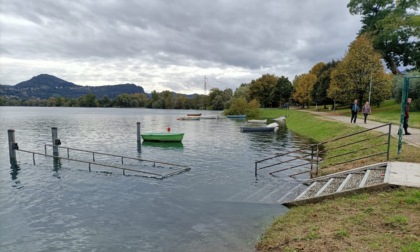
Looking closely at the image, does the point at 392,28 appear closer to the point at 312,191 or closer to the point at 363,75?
the point at 363,75

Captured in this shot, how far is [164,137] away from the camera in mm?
37156

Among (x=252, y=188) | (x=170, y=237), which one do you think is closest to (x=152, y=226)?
(x=170, y=237)

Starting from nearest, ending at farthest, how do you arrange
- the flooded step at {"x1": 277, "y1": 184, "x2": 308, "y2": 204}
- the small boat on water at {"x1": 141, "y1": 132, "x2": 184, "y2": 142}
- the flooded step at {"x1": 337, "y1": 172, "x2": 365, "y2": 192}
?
the flooded step at {"x1": 337, "y1": 172, "x2": 365, "y2": 192} → the flooded step at {"x1": 277, "y1": 184, "x2": 308, "y2": 204} → the small boat on water at {"x1": 141, "y1": 132, "x2": 184, "y2": 142}

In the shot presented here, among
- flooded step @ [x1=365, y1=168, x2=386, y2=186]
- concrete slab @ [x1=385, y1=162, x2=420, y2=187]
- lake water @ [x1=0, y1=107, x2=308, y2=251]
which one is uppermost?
concrete slab @ [x1=385, y1=162, x2=420, y2=187]

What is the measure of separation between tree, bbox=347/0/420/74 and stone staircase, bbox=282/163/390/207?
1939 inches

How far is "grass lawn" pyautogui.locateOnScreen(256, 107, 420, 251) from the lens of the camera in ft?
22.9

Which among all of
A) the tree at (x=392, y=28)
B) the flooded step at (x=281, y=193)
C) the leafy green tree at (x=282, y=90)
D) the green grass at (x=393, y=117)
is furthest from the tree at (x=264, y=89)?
the flooded step at (x=281, y=193)

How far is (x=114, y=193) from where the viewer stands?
15.5m

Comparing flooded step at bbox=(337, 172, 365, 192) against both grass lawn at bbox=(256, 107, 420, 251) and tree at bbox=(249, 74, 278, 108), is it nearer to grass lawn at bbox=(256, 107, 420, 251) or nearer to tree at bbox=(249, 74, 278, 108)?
grass lawn at bbox=(256, 107, 420, 251)

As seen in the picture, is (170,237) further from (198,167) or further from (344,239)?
(198,167)

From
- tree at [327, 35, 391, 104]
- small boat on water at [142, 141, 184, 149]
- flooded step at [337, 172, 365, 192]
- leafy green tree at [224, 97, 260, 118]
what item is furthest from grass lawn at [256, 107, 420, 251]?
leafy green tree at [224, 97, 260, 118]

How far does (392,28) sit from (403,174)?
51.8 meters

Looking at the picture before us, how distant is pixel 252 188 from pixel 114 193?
7.46 meters

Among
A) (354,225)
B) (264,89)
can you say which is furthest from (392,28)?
(264,89)
